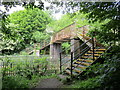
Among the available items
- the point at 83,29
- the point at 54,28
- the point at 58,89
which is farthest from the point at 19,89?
the point at 54,28

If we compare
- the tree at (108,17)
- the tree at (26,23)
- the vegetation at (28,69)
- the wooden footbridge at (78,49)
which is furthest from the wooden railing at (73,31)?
the tree at (108,17)

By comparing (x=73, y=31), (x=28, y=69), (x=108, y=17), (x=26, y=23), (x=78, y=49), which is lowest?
(x=28, y=69)

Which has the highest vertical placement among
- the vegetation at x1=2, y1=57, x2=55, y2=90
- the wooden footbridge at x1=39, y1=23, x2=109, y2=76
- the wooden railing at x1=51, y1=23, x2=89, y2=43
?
the wooden railing at x1=51, y1=23, x2=89, y2=43

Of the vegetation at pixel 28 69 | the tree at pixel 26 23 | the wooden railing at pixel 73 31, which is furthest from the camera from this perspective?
the wooden railing at pixel 73 31

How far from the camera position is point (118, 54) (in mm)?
1991

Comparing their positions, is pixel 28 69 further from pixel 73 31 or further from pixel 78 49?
pixel 73 31

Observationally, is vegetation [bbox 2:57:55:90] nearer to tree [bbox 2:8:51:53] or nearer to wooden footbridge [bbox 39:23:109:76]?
wooden footbridge [bbox 39:23:109:76]

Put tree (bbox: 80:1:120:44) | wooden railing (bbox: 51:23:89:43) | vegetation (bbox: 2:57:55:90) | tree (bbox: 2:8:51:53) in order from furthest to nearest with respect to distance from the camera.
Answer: wooden railing (bbox: 51:23:89:43) → vegetation (bbox: 2:57:55:90) → tree (bbox: 2:8:51:53) → tree (bbox: 80:1:120:44)

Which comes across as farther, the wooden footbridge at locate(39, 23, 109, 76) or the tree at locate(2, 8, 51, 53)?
the wooden footbridge at locate(39, 23, 109, 76)

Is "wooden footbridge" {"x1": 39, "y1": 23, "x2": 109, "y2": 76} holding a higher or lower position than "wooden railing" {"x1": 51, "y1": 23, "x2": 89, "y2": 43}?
lower

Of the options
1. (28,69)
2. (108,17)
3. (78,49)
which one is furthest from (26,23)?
(108,17)

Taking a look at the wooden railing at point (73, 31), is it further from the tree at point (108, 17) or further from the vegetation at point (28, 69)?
the tree at point (108, 17)

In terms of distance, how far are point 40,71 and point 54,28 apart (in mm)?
5915

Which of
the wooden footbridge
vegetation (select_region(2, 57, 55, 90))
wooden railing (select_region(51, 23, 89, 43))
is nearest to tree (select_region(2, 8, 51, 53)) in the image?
vegetation (select_region(2, 57, 55, 90))
